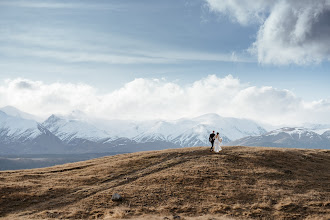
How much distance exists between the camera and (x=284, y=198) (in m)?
27.9

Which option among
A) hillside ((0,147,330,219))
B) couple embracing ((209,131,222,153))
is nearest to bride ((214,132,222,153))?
couple embracing ((209,131,222,153))

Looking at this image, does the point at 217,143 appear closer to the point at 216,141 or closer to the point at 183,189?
the point at 216,141

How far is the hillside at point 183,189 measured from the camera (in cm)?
2553

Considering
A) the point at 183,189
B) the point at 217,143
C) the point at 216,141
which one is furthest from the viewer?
the point at 217,143

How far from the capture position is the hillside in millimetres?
25531

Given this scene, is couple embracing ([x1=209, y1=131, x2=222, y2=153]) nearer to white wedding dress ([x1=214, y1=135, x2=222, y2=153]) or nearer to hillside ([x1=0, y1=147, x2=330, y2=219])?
white wedding dress ([x1=214, y1=135, x2=222, y2=153])

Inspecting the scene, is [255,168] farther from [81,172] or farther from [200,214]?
[81,172]

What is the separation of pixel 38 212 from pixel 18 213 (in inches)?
83.7

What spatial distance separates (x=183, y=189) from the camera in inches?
1202

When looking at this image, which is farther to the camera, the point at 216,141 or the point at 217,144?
the point at 217,144

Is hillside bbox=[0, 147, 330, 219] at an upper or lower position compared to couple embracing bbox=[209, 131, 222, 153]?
lower

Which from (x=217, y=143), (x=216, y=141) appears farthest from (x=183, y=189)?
(x=217, y=143)

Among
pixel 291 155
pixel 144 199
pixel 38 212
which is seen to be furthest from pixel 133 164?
pixel 291 155

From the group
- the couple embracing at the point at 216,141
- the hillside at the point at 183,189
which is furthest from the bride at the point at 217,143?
the hillside at the point at 183,189
